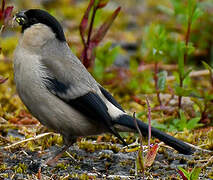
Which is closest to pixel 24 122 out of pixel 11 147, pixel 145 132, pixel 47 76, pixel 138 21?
pixel 11 147

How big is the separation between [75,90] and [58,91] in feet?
0.54

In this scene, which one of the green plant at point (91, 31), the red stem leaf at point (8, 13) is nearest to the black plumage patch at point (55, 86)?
the red stem leaf at point (8, 13)

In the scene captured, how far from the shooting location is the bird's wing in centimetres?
405

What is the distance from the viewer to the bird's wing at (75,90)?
159 inches

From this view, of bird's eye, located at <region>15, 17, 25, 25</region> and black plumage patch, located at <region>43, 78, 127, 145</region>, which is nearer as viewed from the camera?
black plumage patch, located at <region>43, 78, 127, 145</region>

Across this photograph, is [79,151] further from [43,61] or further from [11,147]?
[43,61]

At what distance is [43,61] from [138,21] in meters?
5.07

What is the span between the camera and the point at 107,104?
430 centimetres

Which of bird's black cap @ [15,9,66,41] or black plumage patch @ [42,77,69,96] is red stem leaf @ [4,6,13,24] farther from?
black plumage patch @ [42,77,69,96]

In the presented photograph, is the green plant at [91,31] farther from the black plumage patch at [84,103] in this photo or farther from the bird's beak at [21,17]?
the black plumage patch at [84,103]

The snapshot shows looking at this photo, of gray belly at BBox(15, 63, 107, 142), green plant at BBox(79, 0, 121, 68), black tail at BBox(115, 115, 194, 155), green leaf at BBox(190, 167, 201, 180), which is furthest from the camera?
green plant at BBox(79, 0, 121, 68)

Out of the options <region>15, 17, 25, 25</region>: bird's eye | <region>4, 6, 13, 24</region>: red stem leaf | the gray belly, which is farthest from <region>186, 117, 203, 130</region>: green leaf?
<region>4, 6, 13, 24</region>: red stem leaf

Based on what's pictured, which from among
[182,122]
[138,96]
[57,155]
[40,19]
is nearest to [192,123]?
[182,122]

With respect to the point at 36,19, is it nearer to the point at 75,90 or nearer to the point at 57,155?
the point at 75,90
